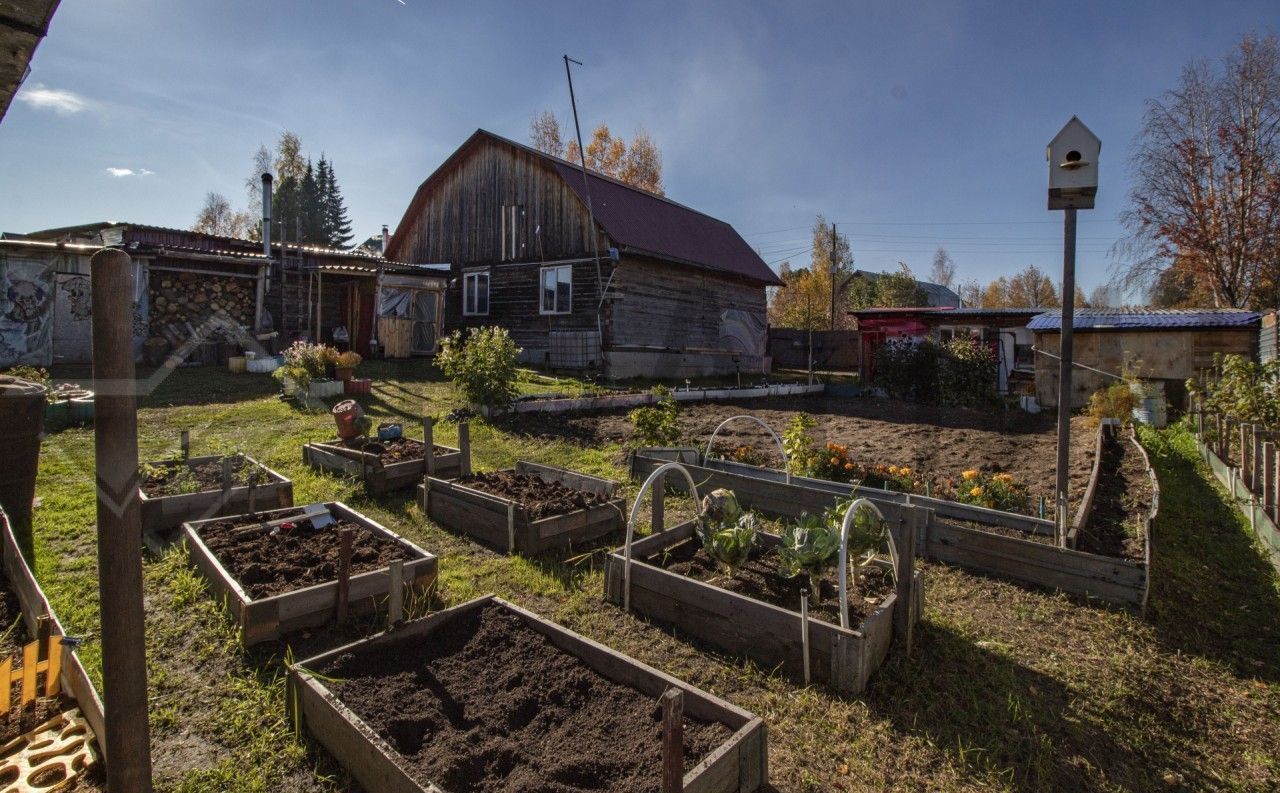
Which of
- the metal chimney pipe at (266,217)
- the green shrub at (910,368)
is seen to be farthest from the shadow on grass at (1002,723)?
the metal chimney pipe at (266,217)

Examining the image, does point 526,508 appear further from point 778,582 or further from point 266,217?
point 266,217

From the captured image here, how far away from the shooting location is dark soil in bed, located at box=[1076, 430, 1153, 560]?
4781 mm

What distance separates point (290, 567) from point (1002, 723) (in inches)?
166

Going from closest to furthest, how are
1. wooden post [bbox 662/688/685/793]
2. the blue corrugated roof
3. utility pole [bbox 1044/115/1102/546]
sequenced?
wooden post [bbox 662/688/685/793], utility pole [bbox 1044/115/1102/546], the blue corrugated roof

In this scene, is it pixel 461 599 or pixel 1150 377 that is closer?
pixel 461 599

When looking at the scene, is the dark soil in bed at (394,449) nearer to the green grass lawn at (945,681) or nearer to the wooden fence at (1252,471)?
the green grass lawn at (945,681)

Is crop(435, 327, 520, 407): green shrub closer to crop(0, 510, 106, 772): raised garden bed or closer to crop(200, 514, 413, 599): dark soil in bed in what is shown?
crop(200, 514, 413, 599): dark soil in bed

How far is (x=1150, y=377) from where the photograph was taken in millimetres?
14195

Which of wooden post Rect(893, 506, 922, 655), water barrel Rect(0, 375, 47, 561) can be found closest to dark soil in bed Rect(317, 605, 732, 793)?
wooden post Rect(893, 506, 922, 655)

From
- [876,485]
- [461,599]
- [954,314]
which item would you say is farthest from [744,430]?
[954,314]

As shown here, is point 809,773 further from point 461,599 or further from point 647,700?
point 461,599

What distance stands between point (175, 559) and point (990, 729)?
5348 mm

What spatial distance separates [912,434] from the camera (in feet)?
31.9

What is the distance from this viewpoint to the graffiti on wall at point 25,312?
43.2ft
